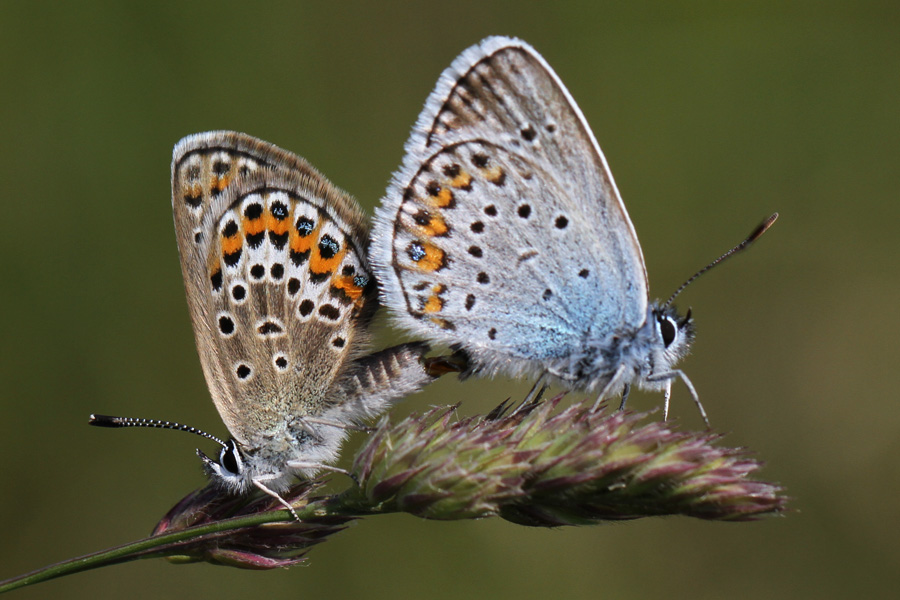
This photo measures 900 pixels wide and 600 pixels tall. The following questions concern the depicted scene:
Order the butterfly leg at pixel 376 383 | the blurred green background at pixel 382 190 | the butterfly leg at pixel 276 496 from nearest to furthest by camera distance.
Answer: the butterfly leg at pixel 276 496 → the butterfly leg at pixel 376 383 → the blurred green background at pixel 382 190

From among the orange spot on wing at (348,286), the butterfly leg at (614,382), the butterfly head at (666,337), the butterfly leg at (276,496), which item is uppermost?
the orange spot on wing at (348,286)

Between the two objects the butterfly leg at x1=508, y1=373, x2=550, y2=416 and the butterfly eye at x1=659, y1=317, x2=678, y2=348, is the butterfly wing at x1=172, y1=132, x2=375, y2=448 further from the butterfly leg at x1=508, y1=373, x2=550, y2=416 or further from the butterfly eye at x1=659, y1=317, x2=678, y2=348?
the butterfly eye at x1=659, y1=317, x2=678, y2=348

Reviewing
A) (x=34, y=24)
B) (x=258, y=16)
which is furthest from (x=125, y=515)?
(x=258, y=16)

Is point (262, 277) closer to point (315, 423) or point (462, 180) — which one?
point (315, 423)

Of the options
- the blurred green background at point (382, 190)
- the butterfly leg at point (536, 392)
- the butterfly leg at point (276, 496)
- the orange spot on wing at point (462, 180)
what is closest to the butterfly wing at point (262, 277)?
the butterfly leg at point (276, 496)

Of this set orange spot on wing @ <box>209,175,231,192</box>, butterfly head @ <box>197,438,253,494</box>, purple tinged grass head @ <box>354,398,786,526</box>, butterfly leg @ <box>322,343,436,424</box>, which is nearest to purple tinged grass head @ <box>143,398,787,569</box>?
purple tinged grass head @ <box>354,398,786,526</box>

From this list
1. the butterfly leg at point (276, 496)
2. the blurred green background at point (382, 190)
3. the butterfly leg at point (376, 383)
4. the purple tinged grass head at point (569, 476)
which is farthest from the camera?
the blurred green background at point (382, 190)

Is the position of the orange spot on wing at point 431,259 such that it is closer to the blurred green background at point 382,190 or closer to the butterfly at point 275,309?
the butterfly at point 275,309

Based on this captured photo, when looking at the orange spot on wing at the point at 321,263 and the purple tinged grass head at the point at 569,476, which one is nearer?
the purple tinged grass head at the point at 569,476
